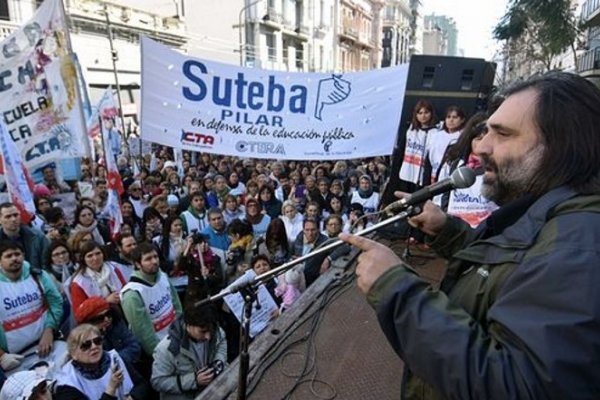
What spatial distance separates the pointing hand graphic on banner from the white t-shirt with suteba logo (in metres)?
1.65

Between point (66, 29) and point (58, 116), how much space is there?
1051 millimetres

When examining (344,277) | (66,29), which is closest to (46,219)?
(66,29)

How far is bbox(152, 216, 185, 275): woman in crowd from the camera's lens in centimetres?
516

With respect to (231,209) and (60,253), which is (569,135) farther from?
(231,209)

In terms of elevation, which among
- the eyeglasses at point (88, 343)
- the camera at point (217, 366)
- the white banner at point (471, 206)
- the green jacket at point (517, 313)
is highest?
the green jacket at point (517, 313)

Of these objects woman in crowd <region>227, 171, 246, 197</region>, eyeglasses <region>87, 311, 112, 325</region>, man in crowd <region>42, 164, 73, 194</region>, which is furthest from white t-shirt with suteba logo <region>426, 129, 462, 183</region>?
man in crowd <region>42, 164, 73, 194</region>

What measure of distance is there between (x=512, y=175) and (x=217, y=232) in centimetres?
487

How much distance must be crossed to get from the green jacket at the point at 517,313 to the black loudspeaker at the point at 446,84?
5.37 meters

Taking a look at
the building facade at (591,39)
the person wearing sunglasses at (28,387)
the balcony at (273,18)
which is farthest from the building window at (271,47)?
the person wearing sunglasses at (28,387)

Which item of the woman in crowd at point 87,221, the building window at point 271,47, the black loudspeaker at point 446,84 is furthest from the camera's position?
the building window at point 271,47

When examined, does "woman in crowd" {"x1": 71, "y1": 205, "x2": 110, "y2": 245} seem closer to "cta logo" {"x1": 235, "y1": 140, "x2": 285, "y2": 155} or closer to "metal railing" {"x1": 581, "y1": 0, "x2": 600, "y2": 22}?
"cta logo" {"x1": 235, "y1": 140, "x2": 285, "y2": 155}

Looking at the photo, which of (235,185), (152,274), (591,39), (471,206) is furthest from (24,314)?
(591,39)

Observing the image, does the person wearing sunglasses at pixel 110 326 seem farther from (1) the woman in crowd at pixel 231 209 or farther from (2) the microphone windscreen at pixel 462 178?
(1) the woman in crowd at pixel 231 209

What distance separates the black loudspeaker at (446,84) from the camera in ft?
21.1
